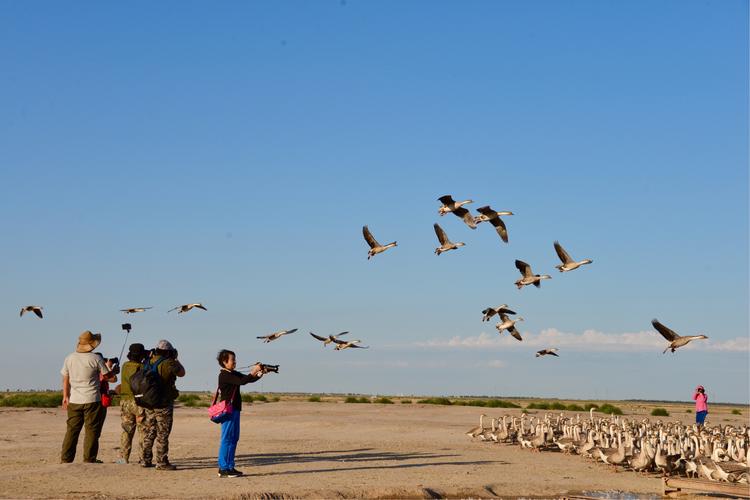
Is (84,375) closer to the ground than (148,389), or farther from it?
farther from it

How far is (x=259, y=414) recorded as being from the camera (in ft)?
135

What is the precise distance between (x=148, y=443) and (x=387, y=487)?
4377mm

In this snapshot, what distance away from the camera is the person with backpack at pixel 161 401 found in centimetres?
1672

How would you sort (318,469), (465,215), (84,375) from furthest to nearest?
1. (465,215)
2. (318,469)
3. (84,375)

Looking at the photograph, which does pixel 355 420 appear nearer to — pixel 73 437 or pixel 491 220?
pixel 491 220

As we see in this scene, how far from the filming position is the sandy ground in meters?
15.2

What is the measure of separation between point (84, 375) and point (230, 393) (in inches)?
132

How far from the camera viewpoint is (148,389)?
A: 651 inches

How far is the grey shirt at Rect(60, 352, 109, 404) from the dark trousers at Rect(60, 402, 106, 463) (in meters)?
0.15

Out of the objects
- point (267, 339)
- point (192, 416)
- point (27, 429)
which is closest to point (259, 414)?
point (192, 416)

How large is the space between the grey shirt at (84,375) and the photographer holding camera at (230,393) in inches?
109

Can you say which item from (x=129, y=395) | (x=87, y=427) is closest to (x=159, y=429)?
(x=129, y=395)

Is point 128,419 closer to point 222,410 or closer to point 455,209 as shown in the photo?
point 222,410

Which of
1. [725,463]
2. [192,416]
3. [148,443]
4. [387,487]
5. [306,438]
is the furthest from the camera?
[192,416]
